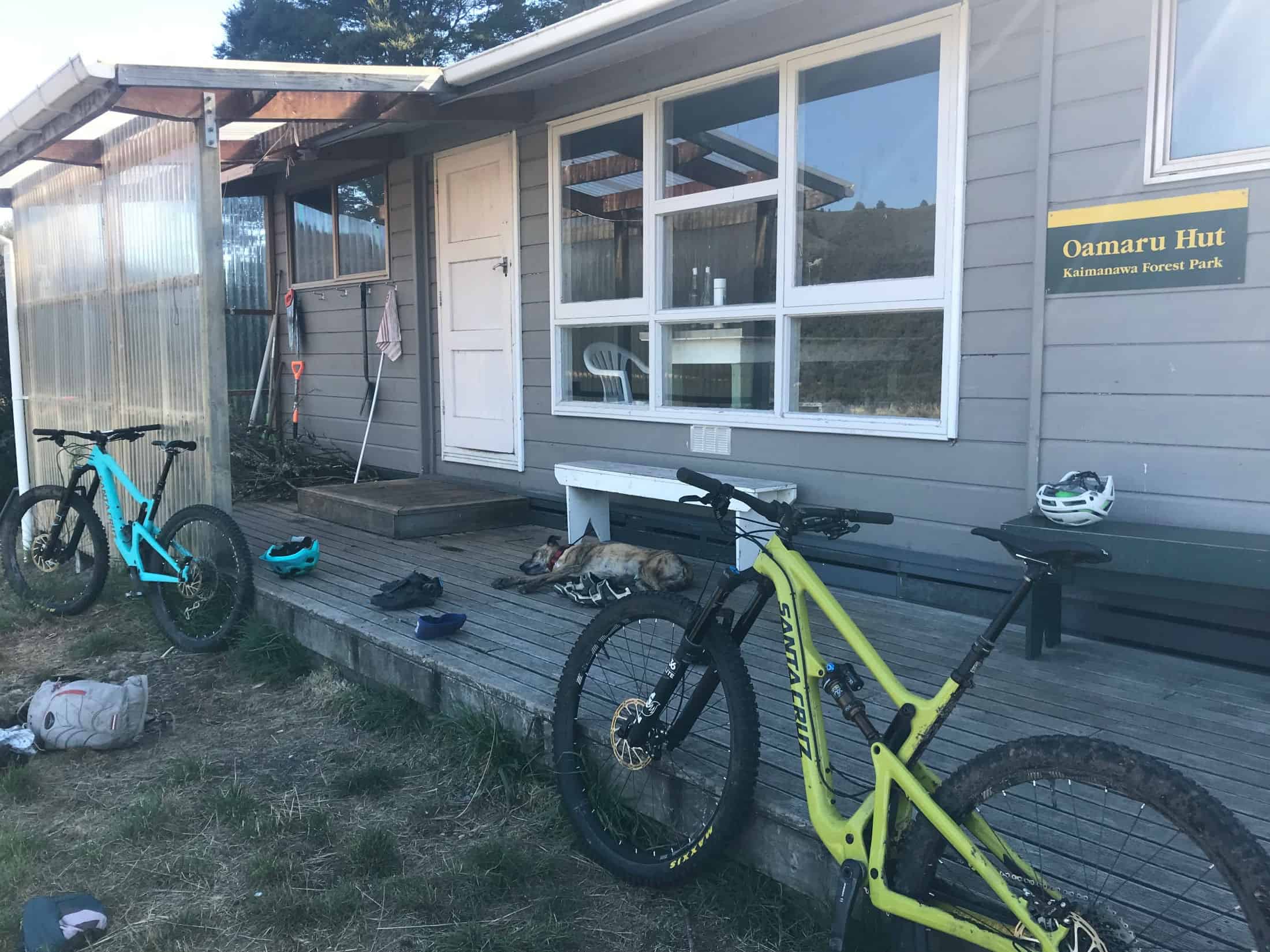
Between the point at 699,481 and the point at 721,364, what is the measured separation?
2.55 metres

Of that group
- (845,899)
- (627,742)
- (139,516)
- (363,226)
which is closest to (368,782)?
(627,742)

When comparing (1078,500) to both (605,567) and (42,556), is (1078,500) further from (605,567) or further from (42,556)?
(42,556)

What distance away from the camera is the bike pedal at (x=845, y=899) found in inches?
76.2

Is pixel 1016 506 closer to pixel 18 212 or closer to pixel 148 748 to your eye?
pixel 148 748

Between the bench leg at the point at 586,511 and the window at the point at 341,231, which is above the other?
the window at the point at 341,231

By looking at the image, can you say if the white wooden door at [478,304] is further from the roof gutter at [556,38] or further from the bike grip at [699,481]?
the bike grip at [699,481]

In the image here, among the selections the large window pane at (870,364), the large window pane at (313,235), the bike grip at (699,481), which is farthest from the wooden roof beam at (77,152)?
the bike grip at (699,481)

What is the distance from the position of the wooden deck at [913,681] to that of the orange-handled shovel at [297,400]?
3.66m

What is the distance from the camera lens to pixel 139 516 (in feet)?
15.4

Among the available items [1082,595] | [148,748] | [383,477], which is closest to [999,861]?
[1082,595]

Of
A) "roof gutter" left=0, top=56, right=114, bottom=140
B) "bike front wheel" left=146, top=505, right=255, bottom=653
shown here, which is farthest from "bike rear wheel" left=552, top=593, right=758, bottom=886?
"roof gutter" left=0, top=56, right=114, bottom=140

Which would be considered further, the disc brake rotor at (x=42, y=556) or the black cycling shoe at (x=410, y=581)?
the disc brake rotor at (x=42, y=556)

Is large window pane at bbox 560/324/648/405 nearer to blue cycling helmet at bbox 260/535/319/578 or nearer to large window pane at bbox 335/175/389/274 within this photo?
blue cycling helmet at bbox 260/535/319/578

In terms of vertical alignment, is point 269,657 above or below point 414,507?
below
